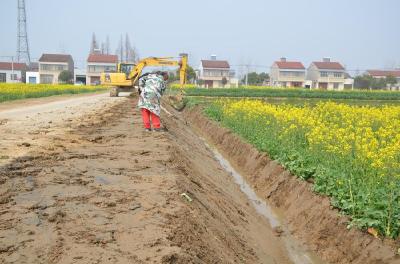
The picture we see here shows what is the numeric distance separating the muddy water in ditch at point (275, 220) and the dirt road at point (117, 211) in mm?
124

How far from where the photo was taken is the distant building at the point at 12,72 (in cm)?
9519

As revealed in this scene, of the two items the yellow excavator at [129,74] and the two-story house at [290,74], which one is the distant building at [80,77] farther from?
the yellow excavator at [129,74]

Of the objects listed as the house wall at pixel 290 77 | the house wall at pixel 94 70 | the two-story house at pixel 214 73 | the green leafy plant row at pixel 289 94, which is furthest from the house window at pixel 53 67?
the green leafy plant row at pixel 289 94

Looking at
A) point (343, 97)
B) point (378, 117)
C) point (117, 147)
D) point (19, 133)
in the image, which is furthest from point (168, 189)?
point (343, 97)

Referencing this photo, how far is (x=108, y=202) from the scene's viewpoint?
5.73 m

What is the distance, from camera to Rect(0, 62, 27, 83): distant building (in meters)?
95.2

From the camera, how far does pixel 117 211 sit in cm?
543

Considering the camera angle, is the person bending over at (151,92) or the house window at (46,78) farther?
the house window at (46,78)

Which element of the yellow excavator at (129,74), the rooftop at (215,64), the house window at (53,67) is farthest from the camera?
the rooftop at (215,64)

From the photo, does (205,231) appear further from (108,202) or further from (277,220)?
(277,220)

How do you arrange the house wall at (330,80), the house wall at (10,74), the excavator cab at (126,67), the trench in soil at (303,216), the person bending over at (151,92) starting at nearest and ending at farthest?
the trench in soil at (303,216) < the person bending over at (151,92) < the excavator cab at (126,67) < the house wall at (10,74) < the house wall at (330,80)

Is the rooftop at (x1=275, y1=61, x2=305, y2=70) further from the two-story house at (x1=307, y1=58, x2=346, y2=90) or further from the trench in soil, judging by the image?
the trench in soil

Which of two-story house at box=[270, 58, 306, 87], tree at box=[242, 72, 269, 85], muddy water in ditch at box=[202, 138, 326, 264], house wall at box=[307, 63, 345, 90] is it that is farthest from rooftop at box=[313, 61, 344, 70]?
muddy water in ditch at box=[202, 138, 326, 264]

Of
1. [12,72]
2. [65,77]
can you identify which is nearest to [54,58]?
[12,72]
